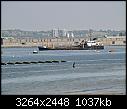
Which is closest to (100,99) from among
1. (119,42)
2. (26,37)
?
(119,42)

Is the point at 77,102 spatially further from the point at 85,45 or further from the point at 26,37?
the point at 26,37

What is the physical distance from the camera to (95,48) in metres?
81.0

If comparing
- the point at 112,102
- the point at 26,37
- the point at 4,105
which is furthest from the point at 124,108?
the point at 26,37

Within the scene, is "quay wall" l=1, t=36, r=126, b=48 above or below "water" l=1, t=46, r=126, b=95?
A: below

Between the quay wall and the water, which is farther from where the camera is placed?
the quay wall

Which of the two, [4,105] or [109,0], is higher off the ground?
[109,0]

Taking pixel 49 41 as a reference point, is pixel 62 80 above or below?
above

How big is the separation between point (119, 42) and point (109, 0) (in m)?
101

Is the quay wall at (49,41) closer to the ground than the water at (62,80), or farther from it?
closer to the ground

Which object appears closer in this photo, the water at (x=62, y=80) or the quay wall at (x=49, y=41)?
the water at (x=62, y=80)

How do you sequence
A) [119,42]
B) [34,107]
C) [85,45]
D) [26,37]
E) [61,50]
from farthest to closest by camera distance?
1. [26,37]
2. [119,42]
3. [61,50]
4. [85,45]
5. [34,107]

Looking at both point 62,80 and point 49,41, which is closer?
point 62,80

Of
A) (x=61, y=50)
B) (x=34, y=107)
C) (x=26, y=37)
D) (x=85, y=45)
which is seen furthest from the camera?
(x=26, y=37)

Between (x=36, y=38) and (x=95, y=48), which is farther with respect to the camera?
(x=36, y=38)
